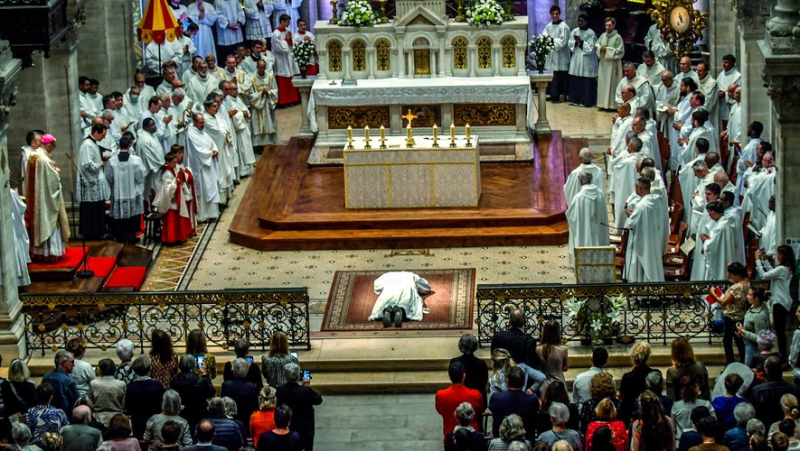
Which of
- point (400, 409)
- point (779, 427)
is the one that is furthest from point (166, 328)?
point (779, 427)

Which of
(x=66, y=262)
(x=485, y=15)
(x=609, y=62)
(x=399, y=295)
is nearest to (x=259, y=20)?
(x=485, y=15)

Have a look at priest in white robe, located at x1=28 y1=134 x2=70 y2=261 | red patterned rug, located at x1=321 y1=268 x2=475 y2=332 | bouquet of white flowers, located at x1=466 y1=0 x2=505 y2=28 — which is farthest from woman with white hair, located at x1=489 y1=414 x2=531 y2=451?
bouquet of white flowers, located at x1=466 y1=0 x2=505 y2=28

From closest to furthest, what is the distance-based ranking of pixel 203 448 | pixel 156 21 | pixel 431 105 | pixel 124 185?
pixel 203 448
pixel 124 185
pixel 156 21
pixel 431 105

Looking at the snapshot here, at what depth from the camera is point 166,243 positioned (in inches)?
935

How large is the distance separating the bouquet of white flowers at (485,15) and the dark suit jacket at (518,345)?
464 inches

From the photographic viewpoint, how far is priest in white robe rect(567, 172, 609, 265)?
2089 centimetres

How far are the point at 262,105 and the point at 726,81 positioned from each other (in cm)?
752

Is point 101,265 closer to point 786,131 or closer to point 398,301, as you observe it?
point 398,301

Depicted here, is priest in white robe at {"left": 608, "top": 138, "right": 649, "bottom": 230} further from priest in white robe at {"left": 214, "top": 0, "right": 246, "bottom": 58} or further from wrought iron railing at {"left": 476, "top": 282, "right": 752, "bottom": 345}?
priest in white robe at {"left": 214, "top": 0, "right": 246, "bottom": 58}

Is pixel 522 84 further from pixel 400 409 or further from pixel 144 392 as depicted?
pixel 144 392

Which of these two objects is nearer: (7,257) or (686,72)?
(7,257)

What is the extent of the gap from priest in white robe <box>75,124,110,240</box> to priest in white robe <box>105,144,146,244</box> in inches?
6.3

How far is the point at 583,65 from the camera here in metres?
30.6

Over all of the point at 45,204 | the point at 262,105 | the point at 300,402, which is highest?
the point at 262,105
